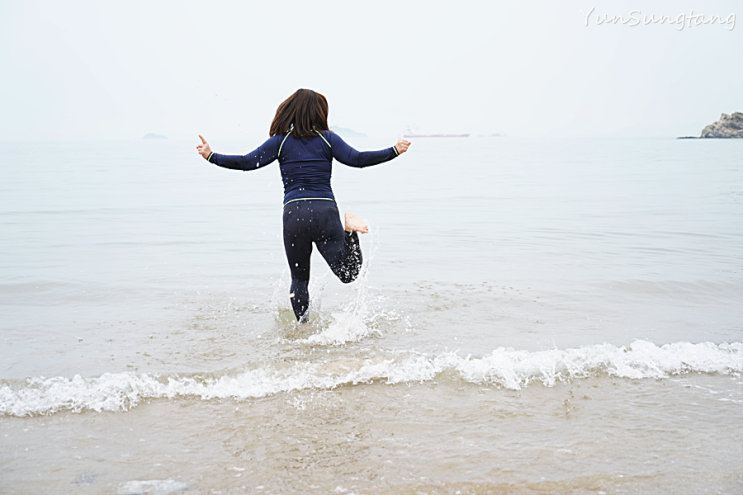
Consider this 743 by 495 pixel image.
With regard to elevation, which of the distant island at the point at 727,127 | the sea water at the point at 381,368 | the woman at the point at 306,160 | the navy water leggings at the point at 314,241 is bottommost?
the sea water at the point at 381,368

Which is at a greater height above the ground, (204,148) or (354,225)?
(204,148)

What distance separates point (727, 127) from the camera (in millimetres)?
125250

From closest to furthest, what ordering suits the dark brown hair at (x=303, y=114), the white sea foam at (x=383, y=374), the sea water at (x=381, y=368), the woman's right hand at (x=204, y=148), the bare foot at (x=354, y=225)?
the sea water at (x=381, y=368), the white sea foam at (x=383, y=374), the dark brown hair at (x=303, y=114), the woman's right hand at (x=204, y=148), the bare foot at (x=354, y=225)

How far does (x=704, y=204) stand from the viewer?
16859 mm

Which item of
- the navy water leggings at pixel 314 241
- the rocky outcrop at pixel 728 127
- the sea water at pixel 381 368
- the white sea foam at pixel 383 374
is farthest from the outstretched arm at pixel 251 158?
the rocky outcrop at pixel 728 127

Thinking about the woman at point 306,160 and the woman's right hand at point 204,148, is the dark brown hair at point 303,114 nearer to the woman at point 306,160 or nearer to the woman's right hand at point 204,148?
the woman at point 306,160

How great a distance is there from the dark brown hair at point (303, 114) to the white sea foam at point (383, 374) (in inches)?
79.5

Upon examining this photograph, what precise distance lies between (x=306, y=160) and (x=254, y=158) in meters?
0.45

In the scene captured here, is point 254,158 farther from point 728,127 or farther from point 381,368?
point 728,127

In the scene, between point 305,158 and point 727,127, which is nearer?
point 305,158

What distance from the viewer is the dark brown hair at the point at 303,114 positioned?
5055 millimetres

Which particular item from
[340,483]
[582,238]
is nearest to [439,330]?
[340,483]

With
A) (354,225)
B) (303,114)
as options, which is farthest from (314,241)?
(303,114)

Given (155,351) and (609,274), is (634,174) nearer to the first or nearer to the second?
(609,274)
